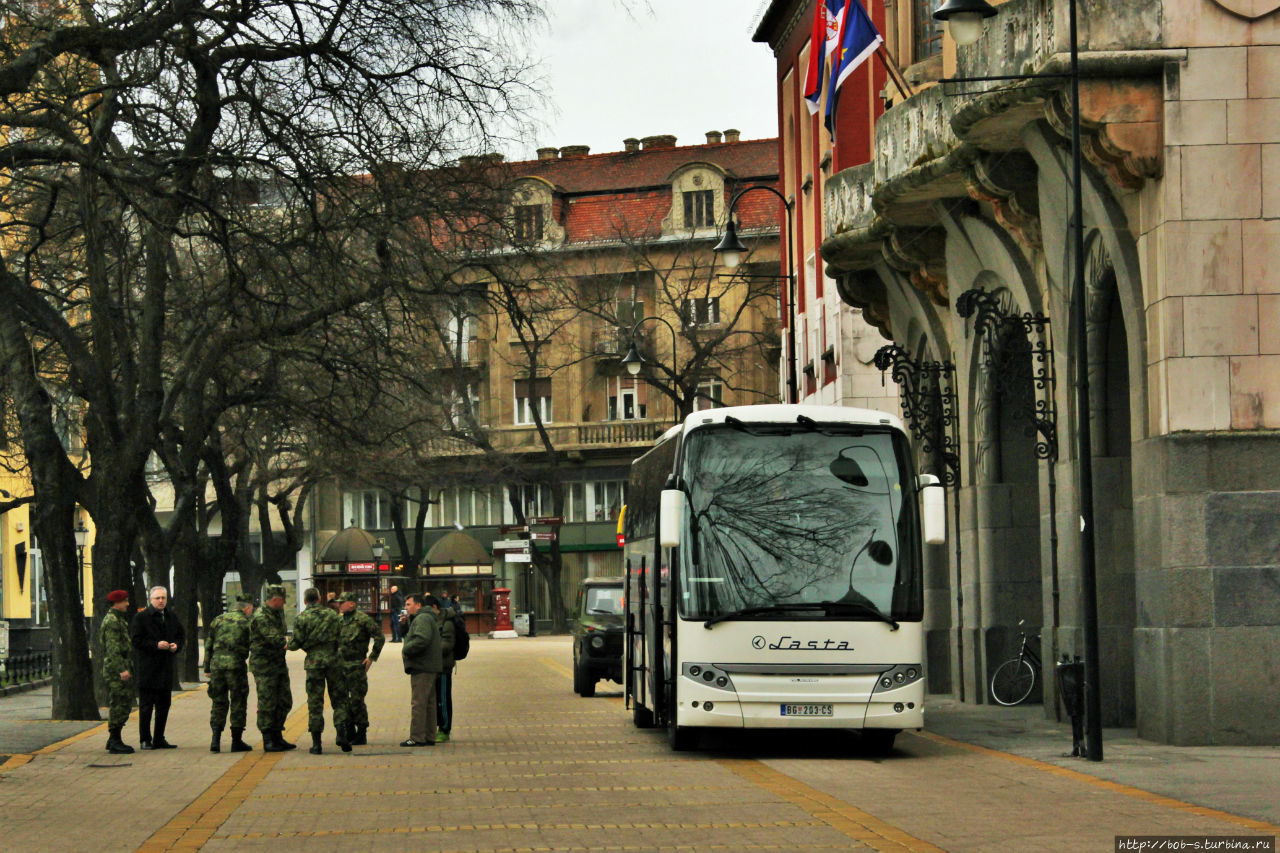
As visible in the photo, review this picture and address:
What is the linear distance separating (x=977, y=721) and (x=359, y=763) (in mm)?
8150

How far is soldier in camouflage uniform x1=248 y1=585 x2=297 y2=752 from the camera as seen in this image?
69.3 ft

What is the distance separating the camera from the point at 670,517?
61.0 feet

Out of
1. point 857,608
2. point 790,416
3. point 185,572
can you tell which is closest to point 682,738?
point 857,608

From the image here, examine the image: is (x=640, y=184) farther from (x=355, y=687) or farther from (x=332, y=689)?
(x=332, y=689)

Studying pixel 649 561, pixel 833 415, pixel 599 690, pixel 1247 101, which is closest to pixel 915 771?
pixel 833 415

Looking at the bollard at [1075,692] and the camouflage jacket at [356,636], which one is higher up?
the camouflage jacket at [356,636]

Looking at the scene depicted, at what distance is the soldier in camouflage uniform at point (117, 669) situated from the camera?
21.4 meters

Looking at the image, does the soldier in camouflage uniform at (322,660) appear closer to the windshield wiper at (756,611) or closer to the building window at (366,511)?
the windshield wiper at (756,611)

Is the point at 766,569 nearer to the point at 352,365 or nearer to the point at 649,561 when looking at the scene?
the point at 649,561

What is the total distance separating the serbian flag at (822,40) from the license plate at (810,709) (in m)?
12.4

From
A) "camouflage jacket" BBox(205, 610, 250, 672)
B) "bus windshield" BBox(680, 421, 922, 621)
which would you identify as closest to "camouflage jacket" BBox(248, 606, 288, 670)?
"camouflage jacket" BBox(205, 610, 250, 672)

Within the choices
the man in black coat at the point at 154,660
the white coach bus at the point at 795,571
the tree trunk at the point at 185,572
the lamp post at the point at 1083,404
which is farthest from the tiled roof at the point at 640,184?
the lamp post at the point at 1083,404

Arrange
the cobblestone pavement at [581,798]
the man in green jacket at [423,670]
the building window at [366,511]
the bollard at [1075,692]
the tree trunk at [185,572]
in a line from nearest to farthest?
the cobblestone pavement at [581,798], the bollard at [1075,692], the man in green jacket at [423,670], the tree trunk at [185,572], the building window at [366,511]

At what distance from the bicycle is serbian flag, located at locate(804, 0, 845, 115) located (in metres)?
9.05
